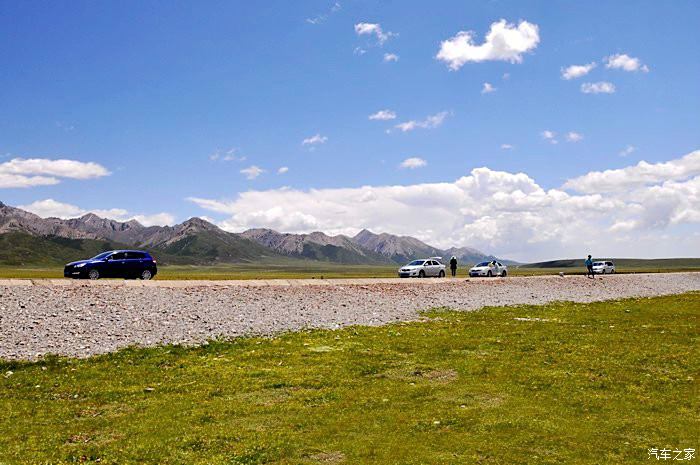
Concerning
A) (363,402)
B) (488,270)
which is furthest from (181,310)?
(488,270)

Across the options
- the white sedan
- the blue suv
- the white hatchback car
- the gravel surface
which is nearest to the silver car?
the white sedan

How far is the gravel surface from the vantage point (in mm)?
20953

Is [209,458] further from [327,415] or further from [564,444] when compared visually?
[564,444]

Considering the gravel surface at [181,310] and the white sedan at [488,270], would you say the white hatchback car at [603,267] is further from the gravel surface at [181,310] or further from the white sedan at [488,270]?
the gravel surface at [181,310]

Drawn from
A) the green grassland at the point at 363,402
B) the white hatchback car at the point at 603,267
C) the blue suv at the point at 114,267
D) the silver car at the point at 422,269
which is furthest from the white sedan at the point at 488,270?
the green grassland at the point at 363,402

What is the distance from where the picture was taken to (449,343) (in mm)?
21188

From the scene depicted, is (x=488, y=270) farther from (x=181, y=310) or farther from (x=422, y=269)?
(x=181, y=310)

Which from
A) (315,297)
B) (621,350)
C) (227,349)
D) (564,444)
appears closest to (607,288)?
(315,297)

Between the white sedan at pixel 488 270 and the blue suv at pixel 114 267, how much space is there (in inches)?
1866

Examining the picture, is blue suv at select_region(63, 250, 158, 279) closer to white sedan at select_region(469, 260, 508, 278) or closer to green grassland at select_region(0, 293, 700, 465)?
green grassland at select_region(0, 293, 700, 465)

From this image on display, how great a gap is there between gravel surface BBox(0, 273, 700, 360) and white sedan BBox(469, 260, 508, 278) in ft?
112

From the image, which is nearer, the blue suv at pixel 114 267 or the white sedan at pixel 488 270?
the blue suv at pixel 114 267

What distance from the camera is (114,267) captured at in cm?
4688

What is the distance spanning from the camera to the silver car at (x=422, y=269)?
70131 mm
